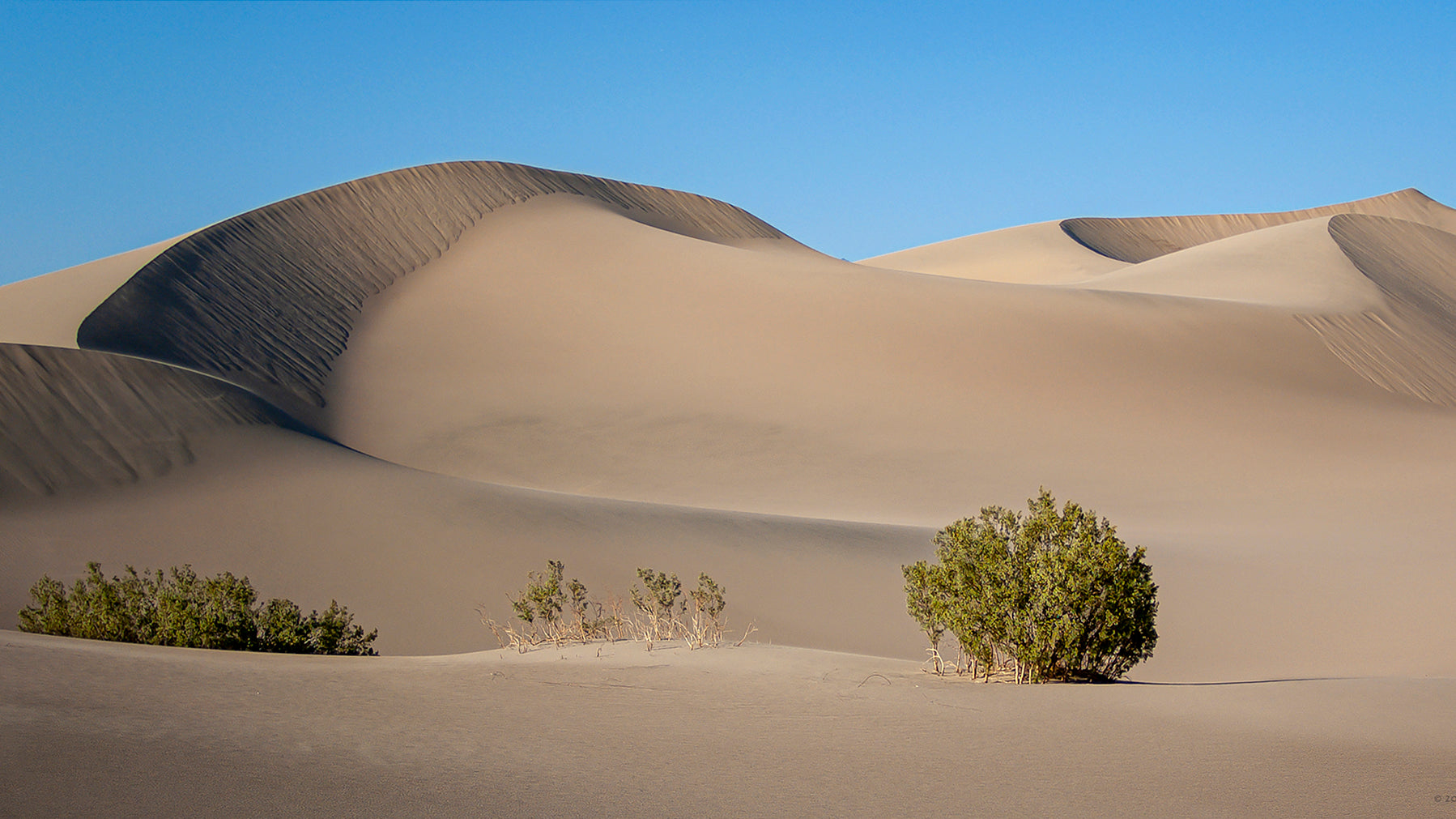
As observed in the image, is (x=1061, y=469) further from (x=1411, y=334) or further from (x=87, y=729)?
(x=87, y=729)

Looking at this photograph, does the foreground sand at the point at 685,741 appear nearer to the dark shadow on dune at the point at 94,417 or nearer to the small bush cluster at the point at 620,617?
the small bush cluster at the point at 620,617

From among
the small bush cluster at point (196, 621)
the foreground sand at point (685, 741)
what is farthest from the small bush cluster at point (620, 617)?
the foreground sand at point (685, 741)

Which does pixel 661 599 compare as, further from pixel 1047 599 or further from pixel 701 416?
pixel 701 416

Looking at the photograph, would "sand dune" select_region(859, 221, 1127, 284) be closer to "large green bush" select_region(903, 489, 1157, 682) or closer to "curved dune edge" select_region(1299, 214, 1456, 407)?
"curved dune edge" select_region(1299, 214, 1456, 407)

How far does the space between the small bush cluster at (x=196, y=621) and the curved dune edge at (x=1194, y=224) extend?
64.8 m

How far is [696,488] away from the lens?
21.9 metres

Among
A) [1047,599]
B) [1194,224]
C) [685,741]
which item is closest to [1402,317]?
[1047,599]

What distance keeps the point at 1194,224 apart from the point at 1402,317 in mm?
43517

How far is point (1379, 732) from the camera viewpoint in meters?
5.49

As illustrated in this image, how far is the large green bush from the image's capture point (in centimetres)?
699

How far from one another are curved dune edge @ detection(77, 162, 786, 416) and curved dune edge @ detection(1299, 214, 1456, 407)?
23.2 m

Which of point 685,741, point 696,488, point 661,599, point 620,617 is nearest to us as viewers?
point 685,741

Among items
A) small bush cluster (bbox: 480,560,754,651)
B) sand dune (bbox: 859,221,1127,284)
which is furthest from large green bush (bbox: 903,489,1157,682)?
sand dune (bbox: 859,221,1127,284)

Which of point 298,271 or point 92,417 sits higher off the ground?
point 298,271
